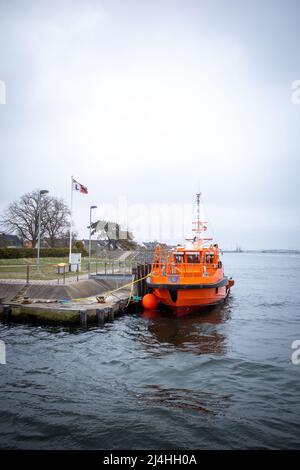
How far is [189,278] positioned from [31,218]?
46.4 metres

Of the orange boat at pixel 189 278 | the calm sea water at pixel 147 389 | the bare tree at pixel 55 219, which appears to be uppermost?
the bare tree at pixel 55 219

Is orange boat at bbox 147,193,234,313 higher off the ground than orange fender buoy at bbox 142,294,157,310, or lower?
higher

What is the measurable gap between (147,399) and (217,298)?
1411cm

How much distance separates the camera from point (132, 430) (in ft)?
22.8

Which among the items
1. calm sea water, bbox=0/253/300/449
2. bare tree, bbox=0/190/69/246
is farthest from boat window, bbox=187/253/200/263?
bare tree, bbox=0/190/69/246

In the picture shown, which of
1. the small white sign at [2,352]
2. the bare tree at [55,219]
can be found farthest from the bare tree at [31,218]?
the small white sign at [2,352]

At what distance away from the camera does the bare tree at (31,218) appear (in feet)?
190

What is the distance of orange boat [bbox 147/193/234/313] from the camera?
18.6 m

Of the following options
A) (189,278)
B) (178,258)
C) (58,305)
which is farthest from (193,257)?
(58,305)

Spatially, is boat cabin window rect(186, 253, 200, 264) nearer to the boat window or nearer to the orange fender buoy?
the boat window

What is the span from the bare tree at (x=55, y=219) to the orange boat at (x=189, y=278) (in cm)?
4051

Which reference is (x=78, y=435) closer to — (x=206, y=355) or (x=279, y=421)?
(x=279, y=421)

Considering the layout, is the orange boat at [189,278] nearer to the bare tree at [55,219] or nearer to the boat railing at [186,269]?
the boat railing at [186,269]
